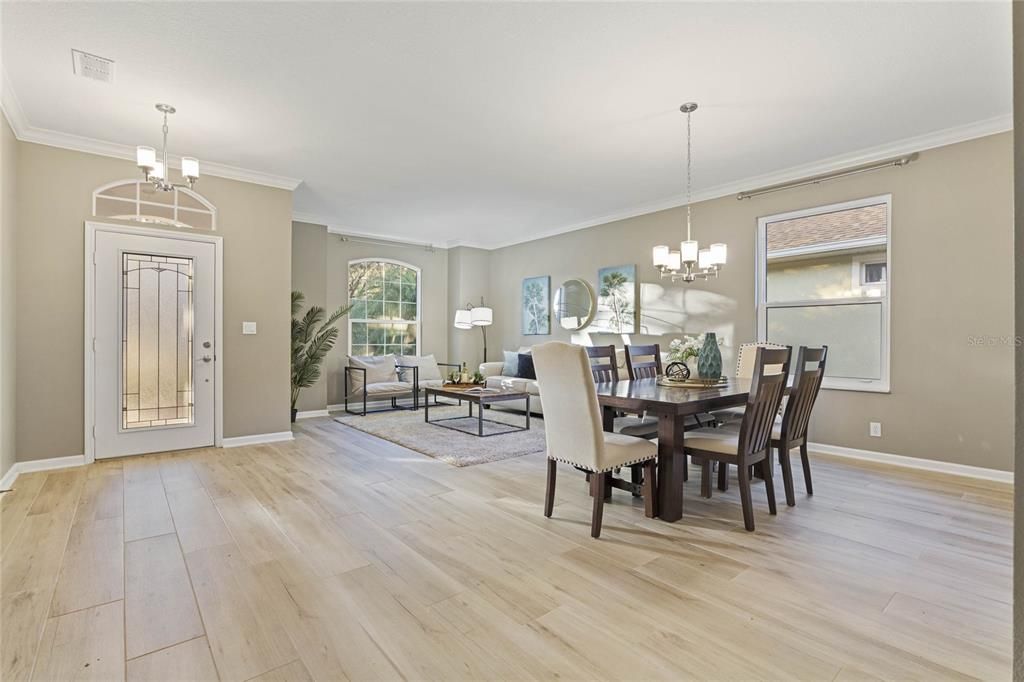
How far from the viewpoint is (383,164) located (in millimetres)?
4512

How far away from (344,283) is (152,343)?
121 inches

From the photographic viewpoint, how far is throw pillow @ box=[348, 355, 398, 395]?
667cm

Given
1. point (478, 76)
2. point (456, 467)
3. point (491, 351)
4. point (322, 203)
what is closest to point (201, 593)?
point (456, 467)

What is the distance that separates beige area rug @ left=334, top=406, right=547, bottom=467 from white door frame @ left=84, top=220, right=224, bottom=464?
145 cm

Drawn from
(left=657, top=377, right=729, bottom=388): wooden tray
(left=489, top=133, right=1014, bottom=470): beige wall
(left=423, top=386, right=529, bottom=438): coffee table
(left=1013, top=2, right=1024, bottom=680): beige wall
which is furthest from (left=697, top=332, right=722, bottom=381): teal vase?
(left=1013, top=2, right=1024, bottom=680): beige wall

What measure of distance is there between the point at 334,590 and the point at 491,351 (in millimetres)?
6437

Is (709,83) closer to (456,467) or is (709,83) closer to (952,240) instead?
(952,240)

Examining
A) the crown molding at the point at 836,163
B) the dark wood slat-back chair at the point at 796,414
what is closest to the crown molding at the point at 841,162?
the crown molding at the point at 836,163

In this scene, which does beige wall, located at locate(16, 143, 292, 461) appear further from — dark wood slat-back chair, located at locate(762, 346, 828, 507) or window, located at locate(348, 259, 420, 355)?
dark wood slat-back chair, located at locate(762, 346, 828, 507)

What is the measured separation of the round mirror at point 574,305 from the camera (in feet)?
21.8

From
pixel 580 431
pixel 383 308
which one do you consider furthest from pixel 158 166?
pixel 383 308

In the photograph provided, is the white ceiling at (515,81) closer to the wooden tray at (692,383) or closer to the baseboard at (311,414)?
the wooden tray at (692,383)

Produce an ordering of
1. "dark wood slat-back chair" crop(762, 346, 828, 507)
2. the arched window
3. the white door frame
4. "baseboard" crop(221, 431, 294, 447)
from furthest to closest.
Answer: "baseboard" crop(221, 431, 294, 447)
the arched window
the white door frame
"dark wood slat-back chair" crop(762, 346, 828, 507)

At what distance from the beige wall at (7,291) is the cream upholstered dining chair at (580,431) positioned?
3713 millimetres
